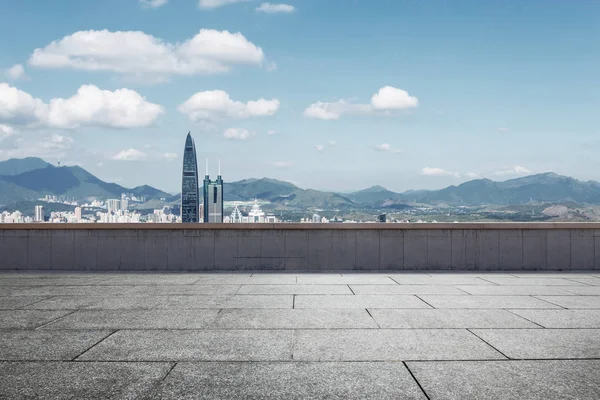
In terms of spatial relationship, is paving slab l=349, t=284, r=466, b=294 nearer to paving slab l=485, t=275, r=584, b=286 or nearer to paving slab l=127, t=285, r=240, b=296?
paving slab l=485, t=275, r=584, b=286

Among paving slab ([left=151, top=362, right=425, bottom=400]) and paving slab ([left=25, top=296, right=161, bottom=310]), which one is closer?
paving slab ([left=151, top=362, right=425, bottom=400])

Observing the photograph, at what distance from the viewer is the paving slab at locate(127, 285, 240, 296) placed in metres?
9.48

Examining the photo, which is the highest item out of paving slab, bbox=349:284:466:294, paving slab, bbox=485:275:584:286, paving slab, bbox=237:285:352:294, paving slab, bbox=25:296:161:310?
paving slab, bbox=25:296:161:310

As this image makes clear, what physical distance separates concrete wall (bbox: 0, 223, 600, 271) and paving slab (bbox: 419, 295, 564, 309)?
4.00 meters

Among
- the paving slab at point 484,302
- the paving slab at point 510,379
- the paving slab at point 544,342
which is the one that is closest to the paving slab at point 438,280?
the paving slab at point 484,302

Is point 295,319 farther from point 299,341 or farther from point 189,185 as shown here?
point 189,185

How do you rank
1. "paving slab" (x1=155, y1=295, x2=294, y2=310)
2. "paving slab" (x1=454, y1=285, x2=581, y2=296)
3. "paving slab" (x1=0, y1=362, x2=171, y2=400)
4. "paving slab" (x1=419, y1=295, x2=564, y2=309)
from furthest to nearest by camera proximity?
"paving slab" (x1=454, y1=285, x2=581, y2=296) → "paving slab" (x1=419, y1=295, x2=564, y2=309) → "paving slab" (x1=155, y1=295, x2=294, y2=310) → "paving slab" (x1=0, y1=362, x2=171, y2=400)

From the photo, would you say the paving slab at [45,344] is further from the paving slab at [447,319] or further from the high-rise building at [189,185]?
the high-rise building at [189,185]

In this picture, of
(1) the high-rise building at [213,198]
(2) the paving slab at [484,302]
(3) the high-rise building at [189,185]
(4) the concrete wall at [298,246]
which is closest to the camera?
(2) the paving slab at [484,302]

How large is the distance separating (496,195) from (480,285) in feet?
474

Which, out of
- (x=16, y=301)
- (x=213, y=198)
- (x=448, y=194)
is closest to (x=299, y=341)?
(x=16, y=301)

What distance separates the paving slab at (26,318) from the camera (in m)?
6.78

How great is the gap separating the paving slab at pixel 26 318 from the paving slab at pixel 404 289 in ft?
16.7

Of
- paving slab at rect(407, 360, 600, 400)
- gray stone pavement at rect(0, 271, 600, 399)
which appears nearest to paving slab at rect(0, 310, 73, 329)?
gray stone pavement at rect(0, 271, 600, 399)
